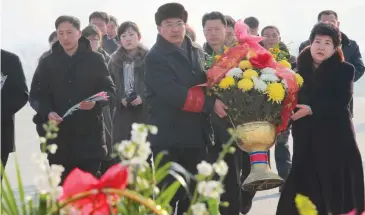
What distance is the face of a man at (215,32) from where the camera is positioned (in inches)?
256

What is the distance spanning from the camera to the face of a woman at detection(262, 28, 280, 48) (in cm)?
845

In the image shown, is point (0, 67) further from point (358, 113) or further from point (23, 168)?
point (358, 113)

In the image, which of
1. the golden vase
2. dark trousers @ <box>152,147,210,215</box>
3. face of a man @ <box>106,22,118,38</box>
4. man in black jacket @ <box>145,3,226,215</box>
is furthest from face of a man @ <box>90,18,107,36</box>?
the golden vase

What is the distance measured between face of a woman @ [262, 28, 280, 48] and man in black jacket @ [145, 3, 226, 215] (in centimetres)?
309

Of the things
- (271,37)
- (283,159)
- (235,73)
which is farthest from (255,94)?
(283,159)

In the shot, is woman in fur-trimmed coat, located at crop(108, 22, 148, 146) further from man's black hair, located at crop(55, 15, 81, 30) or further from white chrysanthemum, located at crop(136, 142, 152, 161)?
white chrysanthemum, located at crop(136, 142, 152, 161)

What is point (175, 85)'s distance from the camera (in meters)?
5.12

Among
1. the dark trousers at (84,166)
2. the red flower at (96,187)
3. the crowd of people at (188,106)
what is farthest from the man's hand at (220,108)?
the red flower at (96,187)

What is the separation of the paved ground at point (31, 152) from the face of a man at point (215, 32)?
165cm

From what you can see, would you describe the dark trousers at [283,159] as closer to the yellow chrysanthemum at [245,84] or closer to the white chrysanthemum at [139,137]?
the yellow chrysanthemum at [245,84]

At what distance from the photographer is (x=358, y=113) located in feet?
61.3

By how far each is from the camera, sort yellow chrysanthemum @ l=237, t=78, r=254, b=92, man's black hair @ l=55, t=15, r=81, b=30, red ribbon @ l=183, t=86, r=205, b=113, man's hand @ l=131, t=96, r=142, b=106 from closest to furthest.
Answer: yellow chrysanthemum @ l=237, t=78, r=254, b=92 < red ribbon @ l=183, t=86, r=205, b=113 < man's black hair @ l=55, t=15, r=81, b=30 < man's hand @ l=131, t=96, r=142, b=106

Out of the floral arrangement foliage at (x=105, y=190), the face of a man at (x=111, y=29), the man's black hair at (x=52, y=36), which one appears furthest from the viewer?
the face of a man at (x=111, y=29)

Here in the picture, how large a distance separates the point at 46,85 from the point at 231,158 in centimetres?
155
